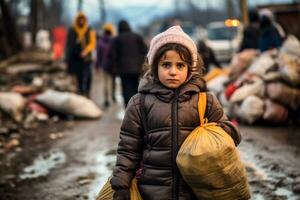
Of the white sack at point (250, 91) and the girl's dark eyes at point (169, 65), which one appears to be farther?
the white sack at point (250, 91)

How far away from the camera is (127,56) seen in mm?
10516

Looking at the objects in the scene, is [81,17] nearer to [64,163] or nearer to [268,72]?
[268,72]

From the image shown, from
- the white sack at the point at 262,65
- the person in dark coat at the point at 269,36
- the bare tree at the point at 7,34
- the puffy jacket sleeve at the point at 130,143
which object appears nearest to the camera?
the puffy jacket sleeve at the point at 130,143

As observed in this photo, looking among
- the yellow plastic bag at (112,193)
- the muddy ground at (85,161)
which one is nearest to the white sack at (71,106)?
the muddy ground at (85,161)

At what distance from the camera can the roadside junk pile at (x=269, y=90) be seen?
30.9ft

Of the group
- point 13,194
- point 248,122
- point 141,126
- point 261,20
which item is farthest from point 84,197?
point 261,20

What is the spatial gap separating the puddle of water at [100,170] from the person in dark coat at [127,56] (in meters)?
2.53

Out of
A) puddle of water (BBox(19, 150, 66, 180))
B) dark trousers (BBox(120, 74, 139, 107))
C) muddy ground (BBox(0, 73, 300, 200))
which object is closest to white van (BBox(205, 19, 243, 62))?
dark trousers (BBox(120, 74, 139, 107))

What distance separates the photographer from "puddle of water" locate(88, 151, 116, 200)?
5.99 meters

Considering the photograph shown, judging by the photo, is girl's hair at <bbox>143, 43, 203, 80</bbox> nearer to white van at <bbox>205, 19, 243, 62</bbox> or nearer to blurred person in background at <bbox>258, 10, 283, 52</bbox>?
blurred person in background at <bbox>258, 10, 283, 52</bbox>

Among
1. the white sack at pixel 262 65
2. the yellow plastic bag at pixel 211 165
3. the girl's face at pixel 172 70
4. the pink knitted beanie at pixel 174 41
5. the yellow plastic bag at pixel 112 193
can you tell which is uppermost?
the pink knitted beanie at pixel 174 41

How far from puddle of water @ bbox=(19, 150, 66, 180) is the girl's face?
386 cm

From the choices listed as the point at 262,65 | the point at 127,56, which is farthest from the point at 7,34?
the point at 262,65

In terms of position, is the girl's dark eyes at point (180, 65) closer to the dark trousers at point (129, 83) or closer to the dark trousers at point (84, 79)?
the dark trousers at point (129, 83)
